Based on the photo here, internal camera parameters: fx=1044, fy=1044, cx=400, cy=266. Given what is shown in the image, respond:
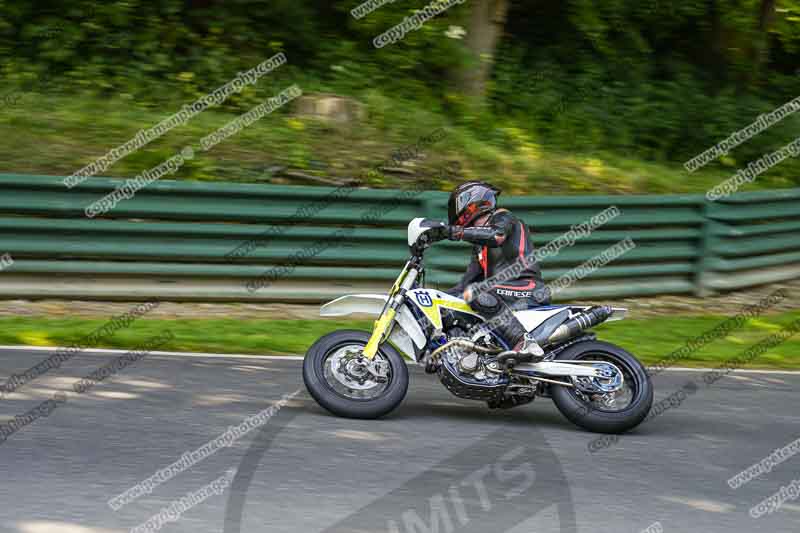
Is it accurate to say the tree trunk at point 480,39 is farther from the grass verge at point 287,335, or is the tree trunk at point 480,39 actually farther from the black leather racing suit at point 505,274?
the black leather racing suit at point 505,274

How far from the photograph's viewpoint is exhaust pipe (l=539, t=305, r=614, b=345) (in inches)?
282

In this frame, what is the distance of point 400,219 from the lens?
36.3 feet

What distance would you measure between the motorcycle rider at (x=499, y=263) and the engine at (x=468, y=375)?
25cm

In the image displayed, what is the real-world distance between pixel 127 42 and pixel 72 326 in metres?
7.73

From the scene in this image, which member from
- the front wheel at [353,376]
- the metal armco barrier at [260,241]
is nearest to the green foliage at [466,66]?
the metal armco barrier at [260,241]

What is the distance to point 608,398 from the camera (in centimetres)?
720

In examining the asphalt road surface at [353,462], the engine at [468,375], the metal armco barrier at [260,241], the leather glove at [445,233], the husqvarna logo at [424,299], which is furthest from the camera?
the metal armco barrier at [260,241]

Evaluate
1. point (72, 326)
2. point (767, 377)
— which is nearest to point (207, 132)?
point (72, 326)

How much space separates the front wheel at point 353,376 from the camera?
700 centimetres

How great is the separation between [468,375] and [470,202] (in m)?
1.20

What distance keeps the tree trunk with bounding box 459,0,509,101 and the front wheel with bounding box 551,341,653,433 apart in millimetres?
10239

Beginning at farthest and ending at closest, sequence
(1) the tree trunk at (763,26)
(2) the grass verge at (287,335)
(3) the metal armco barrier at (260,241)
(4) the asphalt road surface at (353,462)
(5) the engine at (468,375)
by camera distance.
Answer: (1) the tree trunk at (763,26) → (3) the metal armco barrier at (260,241) → (2) the grass verge at (287,335) → (5) the engine at (468,375) → (4) the asphalt road surface at (353,462)

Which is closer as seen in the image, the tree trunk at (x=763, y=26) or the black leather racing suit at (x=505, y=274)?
the black leather racing suit at (x=505, y=274)

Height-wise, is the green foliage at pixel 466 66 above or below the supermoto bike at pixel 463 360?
below
